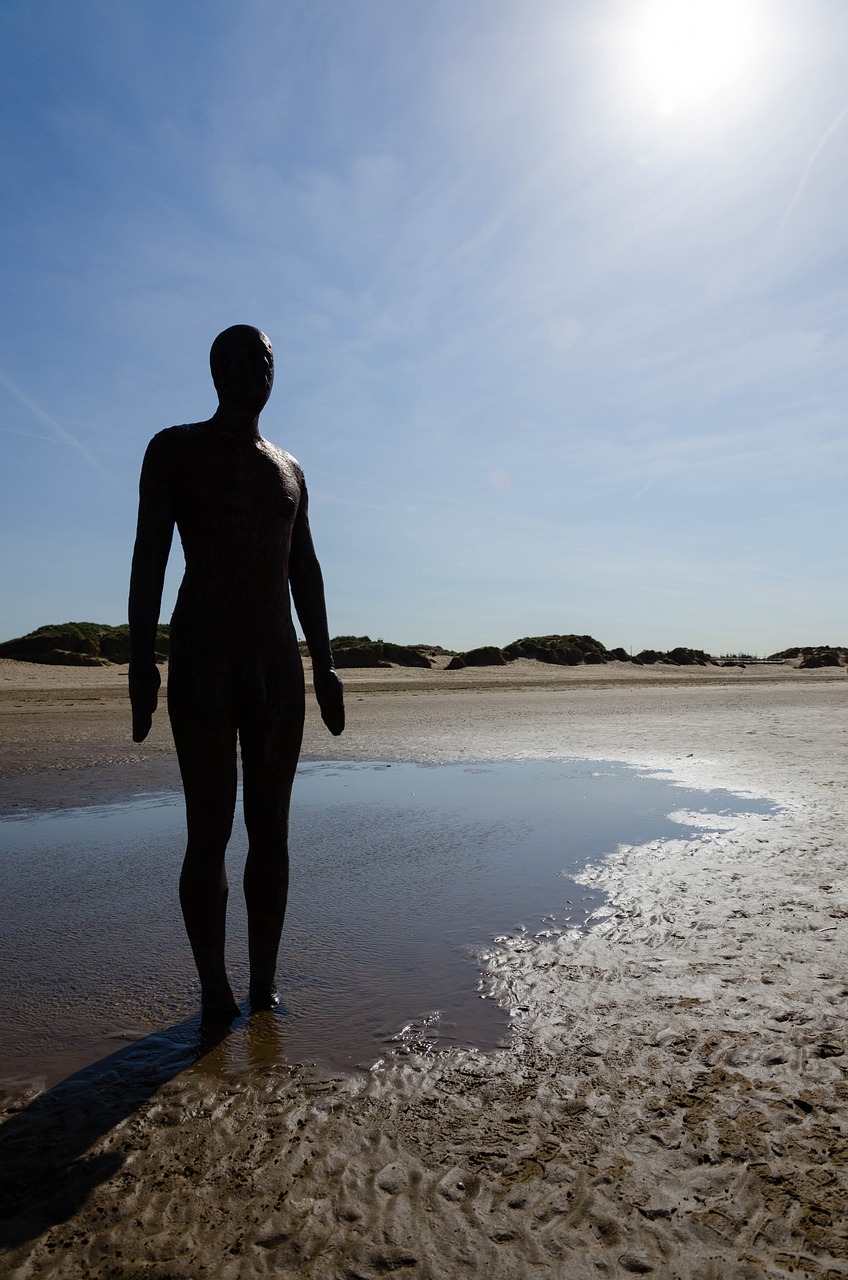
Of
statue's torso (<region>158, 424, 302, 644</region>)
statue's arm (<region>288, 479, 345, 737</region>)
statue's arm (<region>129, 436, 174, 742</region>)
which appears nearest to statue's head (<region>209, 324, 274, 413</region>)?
statue's torso (<region>158, 424, 302, 644</region>)

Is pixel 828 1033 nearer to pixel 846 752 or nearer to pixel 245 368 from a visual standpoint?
pixel 245 368

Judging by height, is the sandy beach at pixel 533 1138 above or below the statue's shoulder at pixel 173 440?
below

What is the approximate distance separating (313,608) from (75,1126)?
209cm

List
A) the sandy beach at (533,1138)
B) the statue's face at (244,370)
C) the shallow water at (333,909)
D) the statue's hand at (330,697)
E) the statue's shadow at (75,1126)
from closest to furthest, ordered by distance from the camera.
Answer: the sandy beach at (533,1138) → the statue's shadow at (75,1126) → the shallow water at (333,909) → the statue's face at (244,370) → the statue's hand at (330,697)

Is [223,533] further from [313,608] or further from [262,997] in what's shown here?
[262,997]

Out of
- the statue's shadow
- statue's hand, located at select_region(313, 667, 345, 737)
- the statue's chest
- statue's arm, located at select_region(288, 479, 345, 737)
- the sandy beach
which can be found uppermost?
the statue's chest

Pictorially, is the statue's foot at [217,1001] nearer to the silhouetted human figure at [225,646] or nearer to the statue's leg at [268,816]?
the silhouetted human figure at [225,646]

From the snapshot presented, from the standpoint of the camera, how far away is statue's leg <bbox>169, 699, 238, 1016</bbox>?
9.91 ft

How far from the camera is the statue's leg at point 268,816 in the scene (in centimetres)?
313

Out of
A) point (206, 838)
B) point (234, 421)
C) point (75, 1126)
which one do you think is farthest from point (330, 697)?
point (75, 1126)

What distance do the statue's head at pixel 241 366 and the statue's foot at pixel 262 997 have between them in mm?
2332

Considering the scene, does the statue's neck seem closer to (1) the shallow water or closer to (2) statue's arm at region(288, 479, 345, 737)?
(2) statue's arm at region(288, 479, 345, 737)

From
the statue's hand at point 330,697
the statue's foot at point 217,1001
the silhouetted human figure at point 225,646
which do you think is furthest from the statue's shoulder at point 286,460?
the statue's foot at point 217,1001

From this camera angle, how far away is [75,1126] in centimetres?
229
